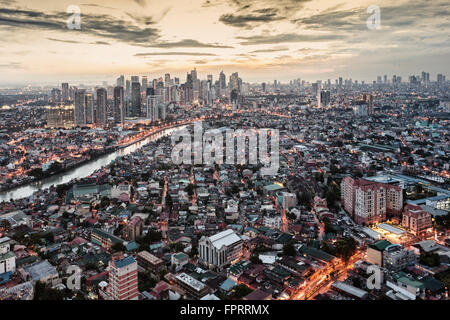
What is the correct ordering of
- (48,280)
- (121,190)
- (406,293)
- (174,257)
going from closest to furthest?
1. (406,293)
2. (48,280)
3. (174,257)
4. (121,190)

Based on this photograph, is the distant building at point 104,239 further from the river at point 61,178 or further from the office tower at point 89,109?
the office tower at point 89,109

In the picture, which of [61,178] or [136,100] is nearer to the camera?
[61,178]

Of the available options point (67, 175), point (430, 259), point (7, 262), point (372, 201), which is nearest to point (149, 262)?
point (7, 262)

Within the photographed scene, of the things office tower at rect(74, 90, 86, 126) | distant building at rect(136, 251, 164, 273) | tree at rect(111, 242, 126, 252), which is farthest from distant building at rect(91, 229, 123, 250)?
office tower at rect(74, 90, 86, 126)

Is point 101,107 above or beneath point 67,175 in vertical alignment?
above

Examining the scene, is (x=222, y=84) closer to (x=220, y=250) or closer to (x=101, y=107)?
(x=101, y=107)

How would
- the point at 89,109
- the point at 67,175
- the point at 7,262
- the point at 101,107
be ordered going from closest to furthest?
the point at 7,262 < the point at 67,175 < the point at 89,109 < the point at 101,107

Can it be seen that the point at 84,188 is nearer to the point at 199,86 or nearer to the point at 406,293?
the point at 406,293
